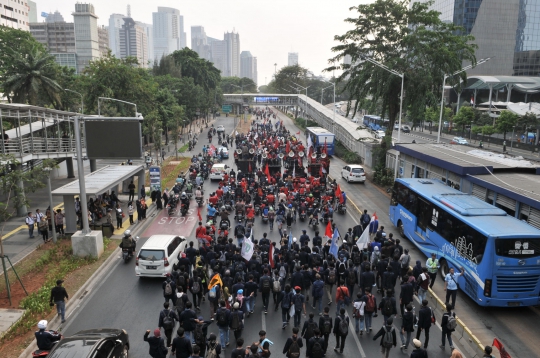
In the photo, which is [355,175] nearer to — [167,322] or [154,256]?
[154,256]

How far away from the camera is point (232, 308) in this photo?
12.1 m

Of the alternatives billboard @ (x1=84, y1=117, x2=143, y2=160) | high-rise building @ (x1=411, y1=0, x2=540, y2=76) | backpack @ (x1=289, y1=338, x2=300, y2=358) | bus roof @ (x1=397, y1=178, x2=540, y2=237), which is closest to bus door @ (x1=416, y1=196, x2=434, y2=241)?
bus roof @ (x1=397, y1=178, x2=540, y2=237)

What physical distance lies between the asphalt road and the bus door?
15.3ft

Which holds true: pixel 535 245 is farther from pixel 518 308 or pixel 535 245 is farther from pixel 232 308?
pixel 232 308

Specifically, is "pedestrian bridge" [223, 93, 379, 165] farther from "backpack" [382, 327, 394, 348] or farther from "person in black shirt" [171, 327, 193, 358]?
"person in black shirt" [171, 327, 193, 358]

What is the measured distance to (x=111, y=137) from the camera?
23.5 metres

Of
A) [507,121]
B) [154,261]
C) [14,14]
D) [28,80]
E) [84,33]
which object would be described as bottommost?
[154,261]

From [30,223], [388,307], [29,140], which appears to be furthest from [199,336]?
[29,140]

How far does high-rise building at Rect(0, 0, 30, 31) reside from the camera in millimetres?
121625

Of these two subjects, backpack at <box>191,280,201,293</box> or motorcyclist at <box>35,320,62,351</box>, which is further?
backpack at <box>191,280,201,293</box>

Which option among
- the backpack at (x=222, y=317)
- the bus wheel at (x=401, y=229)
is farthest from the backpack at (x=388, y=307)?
the bus wheel at (x=401, y=229)

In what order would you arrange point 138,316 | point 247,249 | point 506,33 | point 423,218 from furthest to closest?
point 506,33 → point 423,218 → point 247,249 → point 138,316

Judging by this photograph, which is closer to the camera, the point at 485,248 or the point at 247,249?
the point at 485,248

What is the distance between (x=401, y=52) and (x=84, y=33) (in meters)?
164
